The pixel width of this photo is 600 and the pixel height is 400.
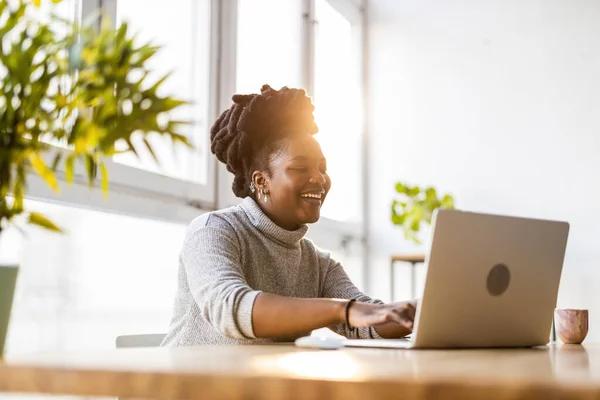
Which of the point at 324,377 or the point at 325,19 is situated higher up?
the point at 325,19

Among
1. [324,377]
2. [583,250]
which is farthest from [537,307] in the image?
[583,250]

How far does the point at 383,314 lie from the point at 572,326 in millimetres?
662

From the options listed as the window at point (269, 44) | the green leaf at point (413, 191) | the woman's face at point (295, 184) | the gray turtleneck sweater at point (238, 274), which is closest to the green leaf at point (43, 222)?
the gray turtleneck sweater at point (238, 274)

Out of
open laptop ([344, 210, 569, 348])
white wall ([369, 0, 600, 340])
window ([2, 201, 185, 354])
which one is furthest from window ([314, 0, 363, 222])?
open laptop ([344, 210, 569, 348])

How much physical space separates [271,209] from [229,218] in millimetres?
137

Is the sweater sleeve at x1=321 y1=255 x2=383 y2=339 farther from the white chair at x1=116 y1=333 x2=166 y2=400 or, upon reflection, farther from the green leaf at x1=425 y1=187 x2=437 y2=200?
the green leaf at x1=425 y1=187 x2=437 y2=200

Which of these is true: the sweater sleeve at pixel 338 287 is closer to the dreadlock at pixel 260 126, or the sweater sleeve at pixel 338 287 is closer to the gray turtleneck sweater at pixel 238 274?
the gray turtleneck sweater at pixel 238 274

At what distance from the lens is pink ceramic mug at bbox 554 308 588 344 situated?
5.81 ft

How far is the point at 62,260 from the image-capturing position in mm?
2381

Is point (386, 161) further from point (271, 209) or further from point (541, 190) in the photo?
point (271, 209)

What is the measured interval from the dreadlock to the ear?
17mm

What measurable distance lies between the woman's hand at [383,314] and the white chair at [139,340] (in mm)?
596

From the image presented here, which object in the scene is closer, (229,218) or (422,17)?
(229,218)

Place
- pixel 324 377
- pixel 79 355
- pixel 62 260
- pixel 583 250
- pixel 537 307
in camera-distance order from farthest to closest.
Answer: pixel 583 250 → pixel 62 260 → pixel 537 307 → pixel 79 355 → pixel 324 377
